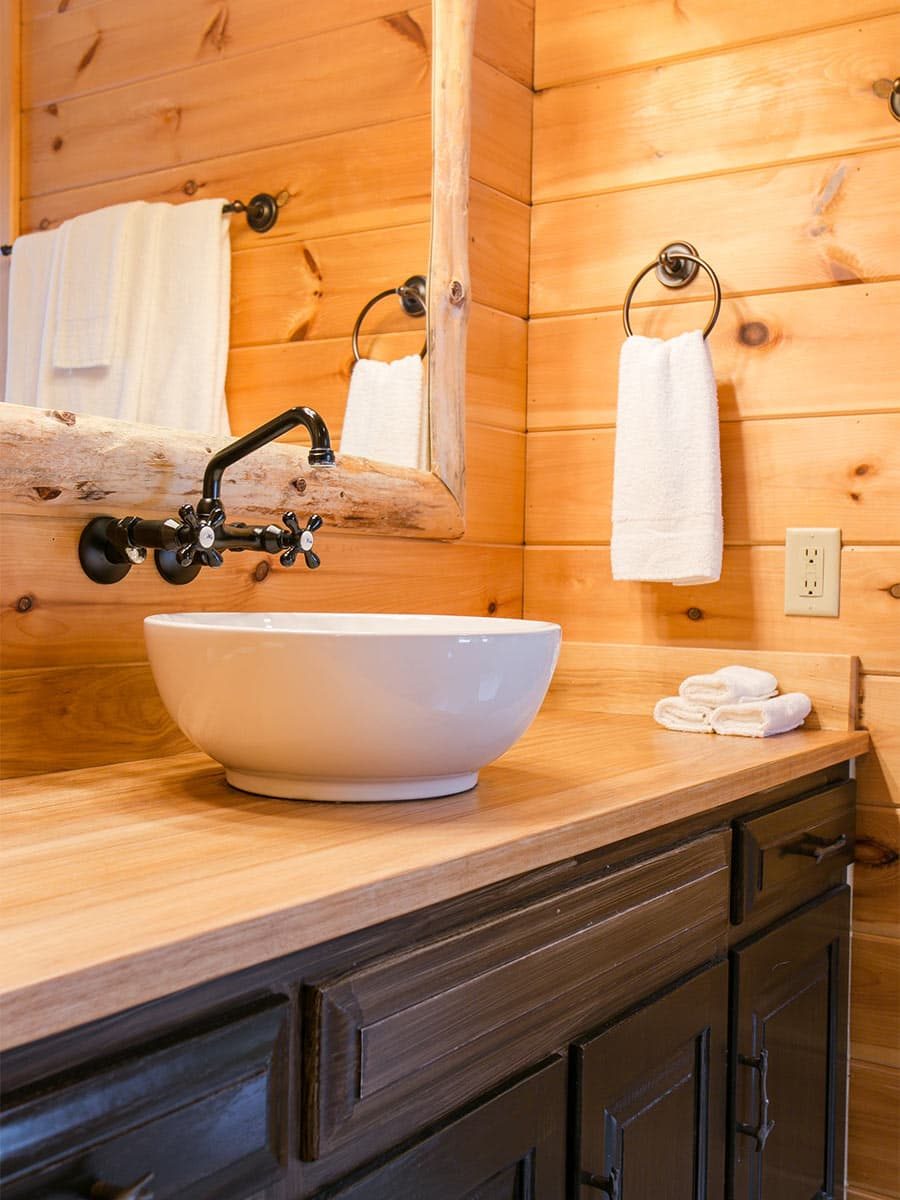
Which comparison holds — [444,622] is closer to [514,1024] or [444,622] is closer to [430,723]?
[430,723]

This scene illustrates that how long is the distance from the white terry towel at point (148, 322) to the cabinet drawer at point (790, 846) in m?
0.71

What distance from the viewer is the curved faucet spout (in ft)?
3.42

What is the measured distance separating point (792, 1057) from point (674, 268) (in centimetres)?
106

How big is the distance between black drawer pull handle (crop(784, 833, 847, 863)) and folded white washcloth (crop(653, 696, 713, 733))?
18 centimetres

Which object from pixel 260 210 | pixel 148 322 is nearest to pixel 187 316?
pixel 148 322

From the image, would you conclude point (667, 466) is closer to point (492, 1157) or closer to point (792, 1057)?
point (792, 1057)

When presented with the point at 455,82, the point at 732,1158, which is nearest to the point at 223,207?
the point at 455,82

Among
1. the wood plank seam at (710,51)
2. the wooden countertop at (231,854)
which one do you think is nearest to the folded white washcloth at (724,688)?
the wooden countertop at (231,854)

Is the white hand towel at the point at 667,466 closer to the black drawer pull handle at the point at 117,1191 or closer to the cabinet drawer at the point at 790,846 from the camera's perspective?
the cabinet drawer at the point at 790,846

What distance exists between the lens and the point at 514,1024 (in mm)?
907

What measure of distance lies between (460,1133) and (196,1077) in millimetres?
275

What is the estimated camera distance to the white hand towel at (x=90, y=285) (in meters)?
1.16

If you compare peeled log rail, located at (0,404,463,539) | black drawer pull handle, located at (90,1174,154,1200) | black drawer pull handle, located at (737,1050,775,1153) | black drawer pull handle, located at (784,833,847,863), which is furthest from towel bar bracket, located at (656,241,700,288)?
black drawer pull handle, located at (90,1174,154,1200)

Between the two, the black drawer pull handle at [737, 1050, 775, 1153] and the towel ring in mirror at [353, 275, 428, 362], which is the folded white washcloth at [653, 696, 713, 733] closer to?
the black drawer pull handle at [737, 1050, 775, 1153]
